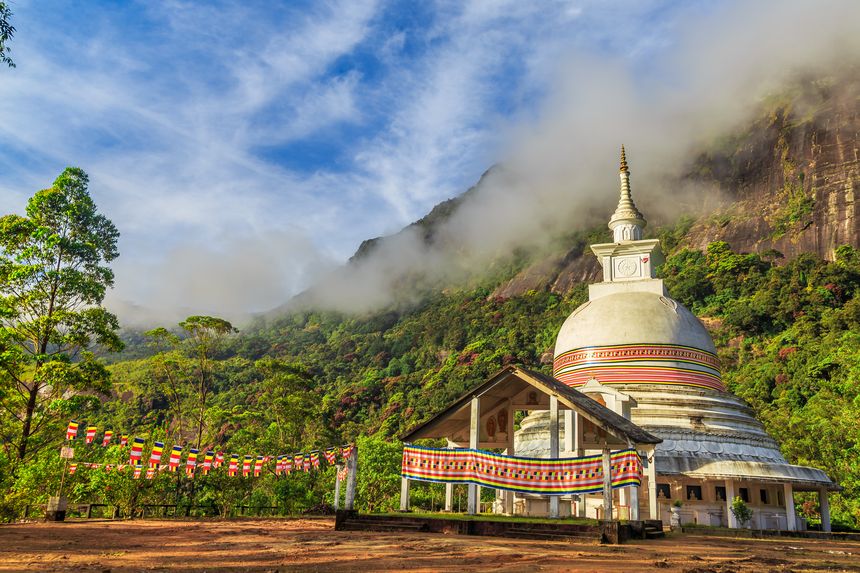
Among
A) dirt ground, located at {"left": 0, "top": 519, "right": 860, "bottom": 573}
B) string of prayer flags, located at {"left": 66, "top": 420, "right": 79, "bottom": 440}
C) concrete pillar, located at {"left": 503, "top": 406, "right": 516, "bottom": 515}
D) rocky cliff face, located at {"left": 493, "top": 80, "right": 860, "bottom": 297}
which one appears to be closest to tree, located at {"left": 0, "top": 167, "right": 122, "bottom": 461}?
string of prayer flags, located at {"left": 66, "top": 420, "right": 79, "bottom": 440}

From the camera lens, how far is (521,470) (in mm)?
17422

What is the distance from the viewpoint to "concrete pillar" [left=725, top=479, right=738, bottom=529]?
23688 mm

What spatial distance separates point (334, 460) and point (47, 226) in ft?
45.5

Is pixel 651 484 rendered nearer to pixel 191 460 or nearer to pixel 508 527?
pixel 508 527

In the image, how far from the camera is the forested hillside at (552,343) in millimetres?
40125

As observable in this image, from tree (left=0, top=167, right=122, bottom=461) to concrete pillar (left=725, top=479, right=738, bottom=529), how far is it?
23.2 meters

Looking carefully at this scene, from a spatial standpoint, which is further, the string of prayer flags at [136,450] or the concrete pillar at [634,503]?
the string of prayer flags at [136,450]

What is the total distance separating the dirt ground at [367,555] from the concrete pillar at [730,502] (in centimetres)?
902

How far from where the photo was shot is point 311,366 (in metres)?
110

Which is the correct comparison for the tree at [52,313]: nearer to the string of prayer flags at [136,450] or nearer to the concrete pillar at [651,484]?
the string of prayer flags at [136,450]

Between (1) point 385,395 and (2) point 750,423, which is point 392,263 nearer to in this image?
(1) point 385,395

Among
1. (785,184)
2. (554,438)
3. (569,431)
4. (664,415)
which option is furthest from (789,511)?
(785,184)

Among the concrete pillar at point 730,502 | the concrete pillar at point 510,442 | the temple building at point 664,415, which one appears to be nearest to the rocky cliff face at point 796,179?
the temple building at point 664,415

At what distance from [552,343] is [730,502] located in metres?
65.2
